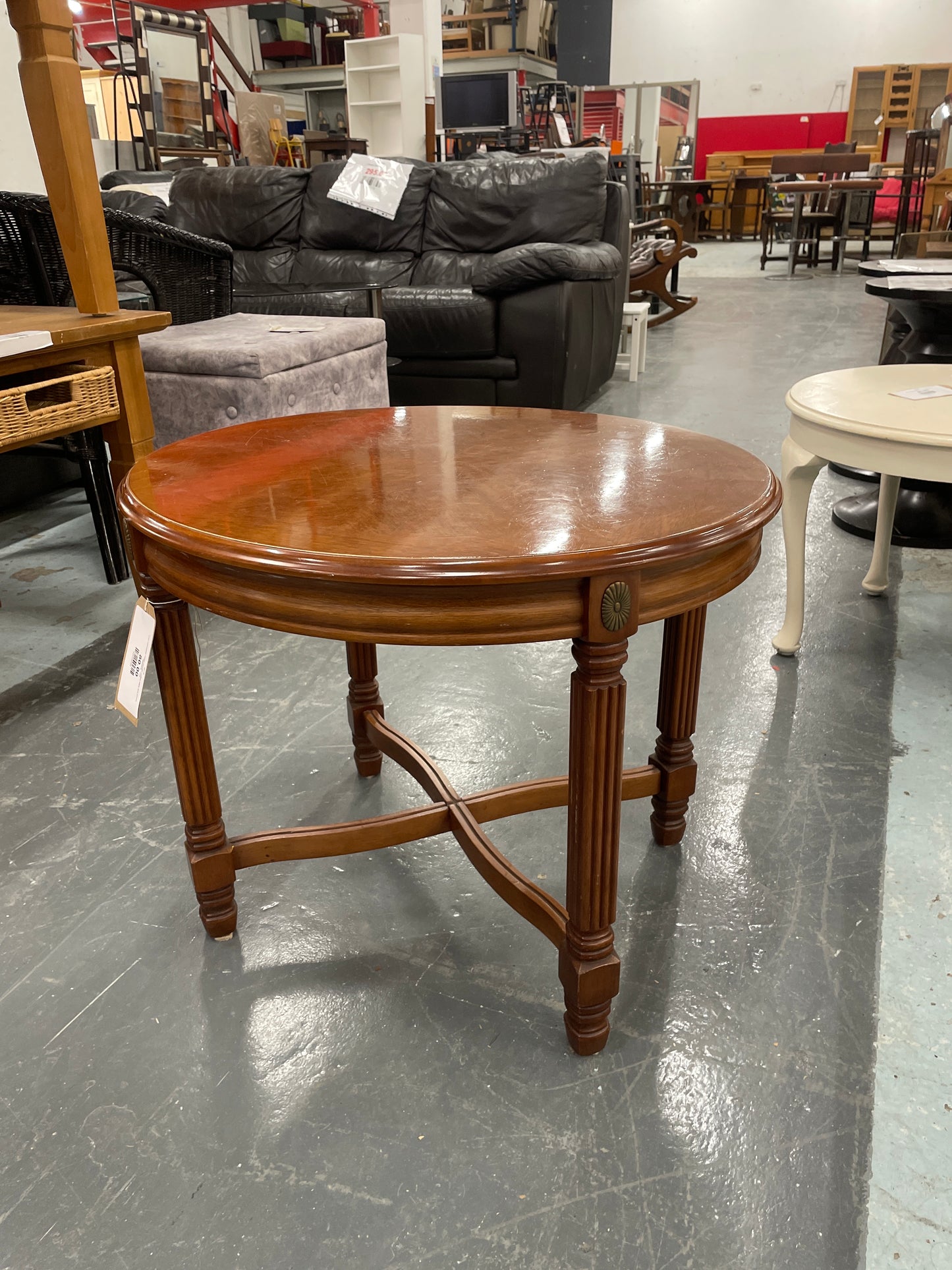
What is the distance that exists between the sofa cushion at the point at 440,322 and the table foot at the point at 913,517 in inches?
66.8

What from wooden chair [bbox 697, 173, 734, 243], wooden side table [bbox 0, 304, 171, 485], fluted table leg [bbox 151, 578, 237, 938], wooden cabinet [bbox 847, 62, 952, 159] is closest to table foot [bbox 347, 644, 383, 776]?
fluted table leg [bbox 151, 578, 237, 938]

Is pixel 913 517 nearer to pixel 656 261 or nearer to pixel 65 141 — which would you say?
pixel 65 141

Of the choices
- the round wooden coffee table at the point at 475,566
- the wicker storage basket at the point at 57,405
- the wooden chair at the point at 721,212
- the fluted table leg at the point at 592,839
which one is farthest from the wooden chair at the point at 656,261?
the wooden chair at the point at 721,212

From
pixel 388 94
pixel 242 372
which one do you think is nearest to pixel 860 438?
pixel 242 372

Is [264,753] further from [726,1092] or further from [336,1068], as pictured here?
[726,1092]

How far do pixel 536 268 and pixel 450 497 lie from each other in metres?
2.99

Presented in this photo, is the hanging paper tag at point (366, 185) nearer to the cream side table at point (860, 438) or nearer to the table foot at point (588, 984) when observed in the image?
the cream side table at point (860, 438)

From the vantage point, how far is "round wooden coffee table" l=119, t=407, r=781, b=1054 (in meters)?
0.80

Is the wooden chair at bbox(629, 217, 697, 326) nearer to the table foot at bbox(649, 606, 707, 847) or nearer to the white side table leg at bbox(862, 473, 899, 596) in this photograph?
the white side table leg at bbox(862, 473, 899, 596)

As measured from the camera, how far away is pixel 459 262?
4.47m

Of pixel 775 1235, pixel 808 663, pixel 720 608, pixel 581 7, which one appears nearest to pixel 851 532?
pixel 720 608

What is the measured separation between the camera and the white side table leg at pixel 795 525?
1840 mm

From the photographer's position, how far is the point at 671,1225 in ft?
2.89

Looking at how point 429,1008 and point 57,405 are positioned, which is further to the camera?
point 57,405
